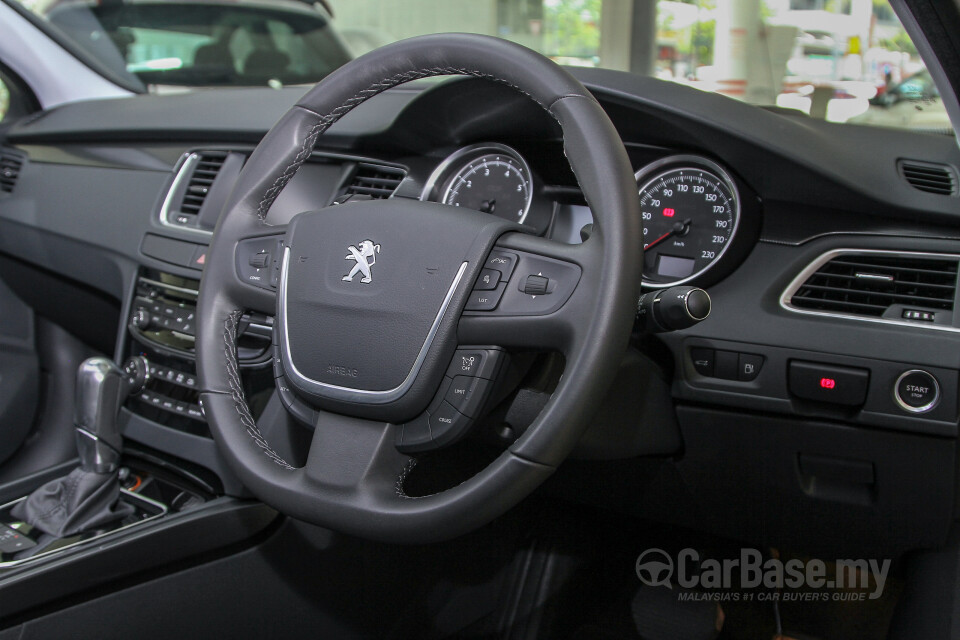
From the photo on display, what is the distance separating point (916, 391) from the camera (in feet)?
3.77

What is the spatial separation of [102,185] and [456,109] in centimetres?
99

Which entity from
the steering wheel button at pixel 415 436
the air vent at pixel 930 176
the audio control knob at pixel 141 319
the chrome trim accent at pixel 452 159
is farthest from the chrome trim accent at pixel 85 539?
the air vent at pixel 930 176

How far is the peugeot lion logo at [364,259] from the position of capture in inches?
39.6

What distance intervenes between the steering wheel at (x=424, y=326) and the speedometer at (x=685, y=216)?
41 centimetres

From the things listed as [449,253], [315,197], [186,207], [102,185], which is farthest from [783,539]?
[102,185]

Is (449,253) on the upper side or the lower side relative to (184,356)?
upper

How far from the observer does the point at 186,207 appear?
1760 millimetres

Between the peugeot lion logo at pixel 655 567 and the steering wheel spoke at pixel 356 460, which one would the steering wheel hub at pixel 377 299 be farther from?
the peugeot lion logo at pixel 655 567

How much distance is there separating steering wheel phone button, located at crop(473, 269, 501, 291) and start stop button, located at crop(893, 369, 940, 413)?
23.6 inches

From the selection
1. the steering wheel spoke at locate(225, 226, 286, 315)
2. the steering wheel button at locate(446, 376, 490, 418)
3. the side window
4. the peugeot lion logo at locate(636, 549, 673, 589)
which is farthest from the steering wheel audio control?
the side window

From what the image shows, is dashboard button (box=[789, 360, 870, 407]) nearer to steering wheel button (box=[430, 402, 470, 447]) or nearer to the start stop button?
the start stop button

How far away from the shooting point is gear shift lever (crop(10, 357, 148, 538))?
136cm

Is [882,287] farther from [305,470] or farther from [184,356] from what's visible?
[184,356]

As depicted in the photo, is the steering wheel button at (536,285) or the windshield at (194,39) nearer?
the steering wheel button at (536,285)
